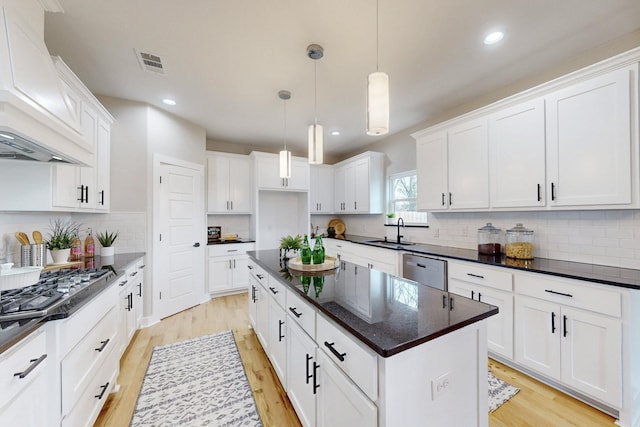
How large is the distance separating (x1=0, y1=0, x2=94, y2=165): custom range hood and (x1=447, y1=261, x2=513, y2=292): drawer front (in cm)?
322

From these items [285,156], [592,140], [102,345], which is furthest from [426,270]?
[102,345]

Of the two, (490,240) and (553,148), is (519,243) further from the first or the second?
(553,148)

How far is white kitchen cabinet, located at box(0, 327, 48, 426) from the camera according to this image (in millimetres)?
895

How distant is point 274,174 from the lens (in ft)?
15.3

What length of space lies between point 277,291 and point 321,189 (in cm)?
373

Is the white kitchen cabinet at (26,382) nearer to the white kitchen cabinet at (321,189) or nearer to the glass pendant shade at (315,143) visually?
the glass pendant shade at (315,143)

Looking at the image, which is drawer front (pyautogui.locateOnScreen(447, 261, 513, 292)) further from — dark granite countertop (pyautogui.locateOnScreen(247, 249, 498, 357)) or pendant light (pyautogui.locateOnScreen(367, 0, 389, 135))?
pendant light (pyautogui.locateOnScreen(367, 0, 389, 135))

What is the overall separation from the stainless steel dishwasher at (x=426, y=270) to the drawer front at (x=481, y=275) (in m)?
0.11

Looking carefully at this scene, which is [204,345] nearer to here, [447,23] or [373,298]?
[373,298]

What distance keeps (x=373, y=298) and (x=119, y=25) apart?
2696 mm

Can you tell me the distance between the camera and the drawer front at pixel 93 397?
1.31 metres

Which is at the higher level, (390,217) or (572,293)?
(390,217)

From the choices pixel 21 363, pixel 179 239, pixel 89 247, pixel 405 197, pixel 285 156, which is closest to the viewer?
pixel 21 363

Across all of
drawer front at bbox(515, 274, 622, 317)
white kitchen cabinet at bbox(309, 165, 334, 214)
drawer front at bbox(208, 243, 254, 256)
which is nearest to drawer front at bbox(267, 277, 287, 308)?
drawer front at bbox(515, 274, 622, 317)
